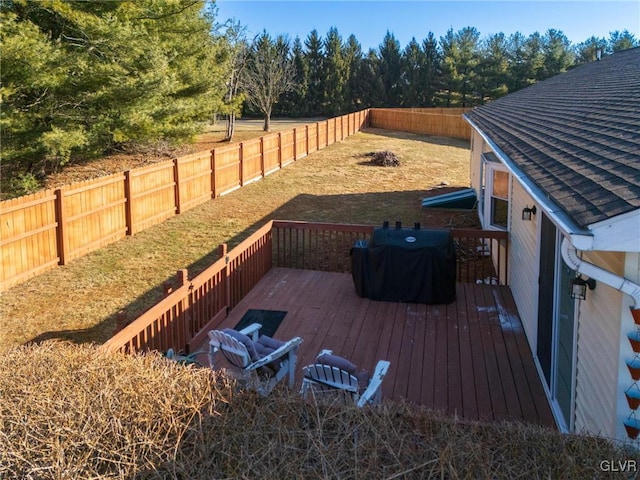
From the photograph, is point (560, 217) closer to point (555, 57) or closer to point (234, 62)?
point (234, 62)

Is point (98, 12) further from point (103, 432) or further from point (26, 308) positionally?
point (103, 432)

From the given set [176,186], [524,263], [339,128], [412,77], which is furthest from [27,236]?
[412,77]

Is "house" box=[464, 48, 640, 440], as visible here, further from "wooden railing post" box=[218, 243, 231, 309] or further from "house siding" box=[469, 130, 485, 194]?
"house siding" box=[469, 130, 485, 194]

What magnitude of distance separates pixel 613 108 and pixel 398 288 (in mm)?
3845

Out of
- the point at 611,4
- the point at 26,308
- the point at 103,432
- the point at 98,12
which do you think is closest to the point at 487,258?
the point at 611,4

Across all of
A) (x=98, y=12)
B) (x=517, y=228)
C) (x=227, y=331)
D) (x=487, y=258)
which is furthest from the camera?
(x=98, y=12)

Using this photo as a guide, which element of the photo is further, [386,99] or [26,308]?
[386,99]

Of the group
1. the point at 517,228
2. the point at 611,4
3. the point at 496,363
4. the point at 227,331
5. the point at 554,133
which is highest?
the point at 611,4

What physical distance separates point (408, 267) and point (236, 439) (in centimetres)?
606

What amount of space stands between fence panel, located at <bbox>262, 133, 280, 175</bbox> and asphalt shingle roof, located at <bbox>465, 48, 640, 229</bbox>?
13.1 meters

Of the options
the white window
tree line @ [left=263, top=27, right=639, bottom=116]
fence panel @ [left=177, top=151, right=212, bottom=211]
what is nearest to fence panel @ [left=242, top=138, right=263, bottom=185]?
fence panel @ [left=177, top=151, right=212, bottom=211]

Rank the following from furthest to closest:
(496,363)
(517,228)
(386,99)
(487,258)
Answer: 1. (386,99)
2. (487,258)
3. (517,228)
4. (496,363)

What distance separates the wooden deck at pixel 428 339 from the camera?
6148mm

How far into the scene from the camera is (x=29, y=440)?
3184 mm
